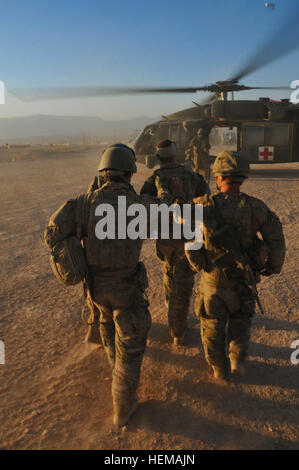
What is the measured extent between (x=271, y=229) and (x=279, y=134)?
1034 cm

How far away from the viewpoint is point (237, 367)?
2.78m

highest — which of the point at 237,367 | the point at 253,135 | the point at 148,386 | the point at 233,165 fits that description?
the point at 253,135

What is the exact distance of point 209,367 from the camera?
9.48 ft

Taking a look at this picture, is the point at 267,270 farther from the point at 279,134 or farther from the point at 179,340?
the point at 279,134

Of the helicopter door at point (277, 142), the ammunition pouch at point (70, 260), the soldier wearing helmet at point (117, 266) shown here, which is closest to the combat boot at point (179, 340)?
the soldier wearing helmet at point (117, 266)

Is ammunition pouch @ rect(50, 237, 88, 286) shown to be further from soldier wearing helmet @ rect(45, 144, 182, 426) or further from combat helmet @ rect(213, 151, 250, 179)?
combat helmet @ rect(213, 151, 250, 179)

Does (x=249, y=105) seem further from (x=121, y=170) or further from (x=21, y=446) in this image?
(x=21, y=446)

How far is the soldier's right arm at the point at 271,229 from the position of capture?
95.8 inches

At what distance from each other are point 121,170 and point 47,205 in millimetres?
7234

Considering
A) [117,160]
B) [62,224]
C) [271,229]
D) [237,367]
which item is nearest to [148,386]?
[237,367]

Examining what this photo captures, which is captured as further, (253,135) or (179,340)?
(253,135)

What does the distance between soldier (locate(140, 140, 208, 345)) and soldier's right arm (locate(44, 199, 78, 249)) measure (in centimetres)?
95

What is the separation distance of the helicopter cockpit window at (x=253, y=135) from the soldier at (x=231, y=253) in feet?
32.6

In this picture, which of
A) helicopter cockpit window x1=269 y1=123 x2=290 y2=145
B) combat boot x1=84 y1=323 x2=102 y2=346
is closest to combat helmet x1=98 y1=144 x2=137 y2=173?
combat boot x1=84 y1=323 x2=102 y2=346
